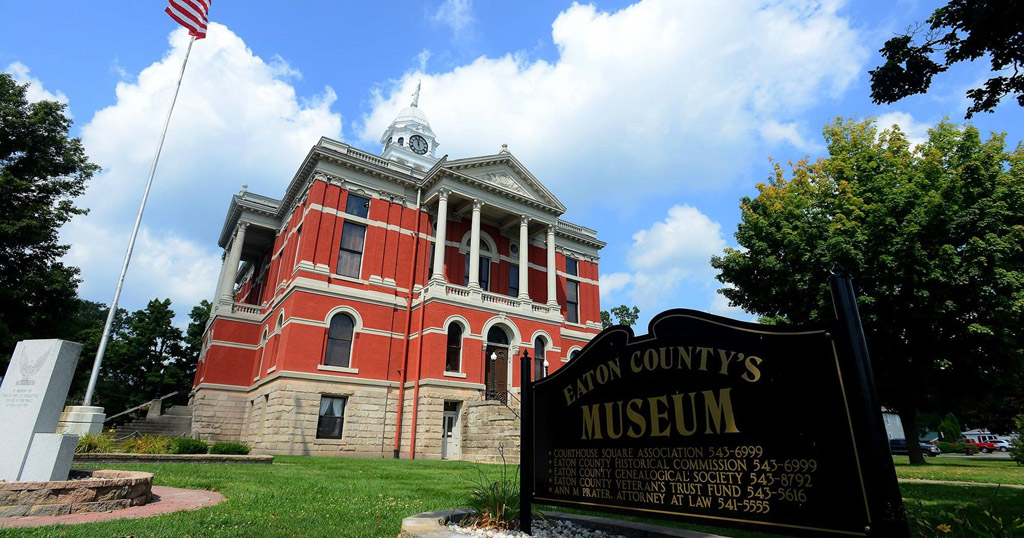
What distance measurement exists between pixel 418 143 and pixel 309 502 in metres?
43.0

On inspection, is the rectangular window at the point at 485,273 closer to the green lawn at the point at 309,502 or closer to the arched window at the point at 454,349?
the arched window at the point at 454,349

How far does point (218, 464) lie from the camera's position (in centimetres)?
1295

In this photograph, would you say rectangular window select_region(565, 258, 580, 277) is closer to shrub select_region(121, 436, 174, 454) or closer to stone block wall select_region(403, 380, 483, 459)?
stone block wall select_region(403, 380, 483, 459)

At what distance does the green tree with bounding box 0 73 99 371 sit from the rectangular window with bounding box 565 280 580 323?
26.6 meters

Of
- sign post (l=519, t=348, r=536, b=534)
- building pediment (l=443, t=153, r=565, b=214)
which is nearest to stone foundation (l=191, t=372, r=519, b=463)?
building pediment (l=443, t=153, r=565, b=214)

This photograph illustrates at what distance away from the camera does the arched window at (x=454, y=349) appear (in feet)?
76.0

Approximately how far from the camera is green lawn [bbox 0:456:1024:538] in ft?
17.3

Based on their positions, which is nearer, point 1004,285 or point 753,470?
point 753,470

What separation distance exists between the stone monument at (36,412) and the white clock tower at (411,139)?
125 feet

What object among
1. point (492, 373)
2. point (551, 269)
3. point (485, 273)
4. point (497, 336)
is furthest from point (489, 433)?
point (551, 269)

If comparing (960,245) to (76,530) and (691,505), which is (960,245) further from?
(76,530)

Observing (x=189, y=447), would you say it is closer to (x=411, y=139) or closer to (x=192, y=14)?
(x=192, y=14)

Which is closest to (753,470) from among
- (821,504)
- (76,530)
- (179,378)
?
(821,504)

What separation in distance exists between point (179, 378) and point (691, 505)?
43232 mm
